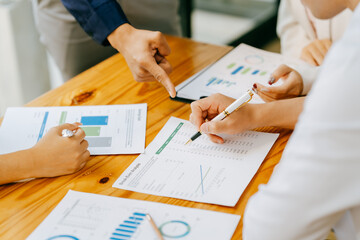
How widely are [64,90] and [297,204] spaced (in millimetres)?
826

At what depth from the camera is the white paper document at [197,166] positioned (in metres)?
0.82

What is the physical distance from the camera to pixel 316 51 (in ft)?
4.44

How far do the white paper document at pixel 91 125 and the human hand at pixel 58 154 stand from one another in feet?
0.18

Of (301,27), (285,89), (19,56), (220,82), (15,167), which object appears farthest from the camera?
(19,56)

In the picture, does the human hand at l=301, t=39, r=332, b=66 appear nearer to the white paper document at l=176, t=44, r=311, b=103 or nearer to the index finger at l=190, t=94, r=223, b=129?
the white paper document at l=176, t=44, r=311, b=103

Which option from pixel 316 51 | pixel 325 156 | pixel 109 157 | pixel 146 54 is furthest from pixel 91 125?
pixel 316 51

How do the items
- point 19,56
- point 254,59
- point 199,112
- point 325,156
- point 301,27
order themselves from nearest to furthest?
1. point 325,156
2. point 199,112
3. point 254,59
4. point 301,27
5. point 19,56

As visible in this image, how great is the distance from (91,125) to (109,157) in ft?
0.45

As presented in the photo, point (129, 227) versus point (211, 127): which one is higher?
point (211, 127)

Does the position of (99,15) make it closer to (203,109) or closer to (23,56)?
(203,109)

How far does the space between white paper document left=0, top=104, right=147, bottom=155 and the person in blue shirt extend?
14 cm

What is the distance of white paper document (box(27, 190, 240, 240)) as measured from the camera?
72 centimetres

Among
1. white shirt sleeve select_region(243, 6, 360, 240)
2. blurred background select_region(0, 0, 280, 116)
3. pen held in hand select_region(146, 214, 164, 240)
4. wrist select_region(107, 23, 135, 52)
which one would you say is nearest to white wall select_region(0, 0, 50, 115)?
blurred background select_region(0, 0, 280, 116)

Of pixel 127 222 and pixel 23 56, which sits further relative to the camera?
pixel 23 56
